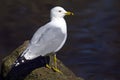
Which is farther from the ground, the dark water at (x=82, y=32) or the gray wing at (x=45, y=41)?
the gray wing at (x=45, y=41)

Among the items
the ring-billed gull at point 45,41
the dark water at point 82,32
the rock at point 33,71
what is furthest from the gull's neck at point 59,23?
the dark water at point 82,32

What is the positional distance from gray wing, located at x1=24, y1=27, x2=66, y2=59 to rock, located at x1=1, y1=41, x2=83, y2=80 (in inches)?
10.4

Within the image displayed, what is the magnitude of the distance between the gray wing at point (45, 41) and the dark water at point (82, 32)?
2289 millimetres

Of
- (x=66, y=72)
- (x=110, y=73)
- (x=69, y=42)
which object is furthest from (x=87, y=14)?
(x=66, y=72)

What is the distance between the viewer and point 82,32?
11.3 m

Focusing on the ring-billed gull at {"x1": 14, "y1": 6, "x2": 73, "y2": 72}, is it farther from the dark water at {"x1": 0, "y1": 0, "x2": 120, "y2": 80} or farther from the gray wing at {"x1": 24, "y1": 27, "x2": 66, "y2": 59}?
the dark water at {"x1": 0, "y1": 0, "x2": 120, "y2": 80}

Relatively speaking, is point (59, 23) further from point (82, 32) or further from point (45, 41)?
point (82, 32)

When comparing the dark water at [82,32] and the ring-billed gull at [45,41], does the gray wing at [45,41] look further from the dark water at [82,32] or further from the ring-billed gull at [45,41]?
the dark water at [82,32]

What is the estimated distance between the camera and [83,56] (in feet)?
34.9

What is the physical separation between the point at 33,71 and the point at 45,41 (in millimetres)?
428

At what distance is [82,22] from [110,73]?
1728 millimetres

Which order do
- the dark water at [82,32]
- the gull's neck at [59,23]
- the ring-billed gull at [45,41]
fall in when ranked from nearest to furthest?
the ring-billed gull at [45,41], the gull's neck at [59,23], the dark water at [82,32]

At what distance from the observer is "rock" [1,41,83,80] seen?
25.5 feet

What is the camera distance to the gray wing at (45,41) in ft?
25.2
